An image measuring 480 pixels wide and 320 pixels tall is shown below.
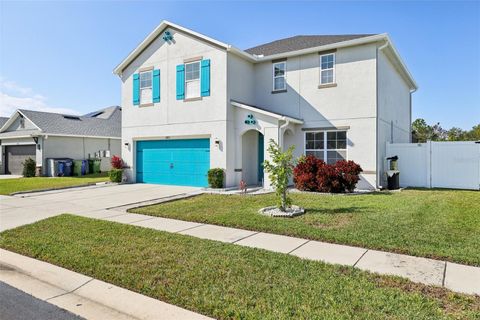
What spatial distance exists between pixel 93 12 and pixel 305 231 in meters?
11.4

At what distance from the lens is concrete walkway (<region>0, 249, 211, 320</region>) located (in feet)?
11.5

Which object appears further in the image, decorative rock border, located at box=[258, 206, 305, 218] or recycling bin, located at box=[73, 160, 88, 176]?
recycling bin, located at box=[73, 160, 88, 176]

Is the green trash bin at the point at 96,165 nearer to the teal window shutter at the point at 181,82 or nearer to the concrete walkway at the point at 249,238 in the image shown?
the concrete walkway at the point at 249,238

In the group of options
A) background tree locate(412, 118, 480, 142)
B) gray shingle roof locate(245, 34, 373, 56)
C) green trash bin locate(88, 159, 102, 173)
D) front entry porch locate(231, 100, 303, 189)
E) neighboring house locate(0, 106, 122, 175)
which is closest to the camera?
front entry porch locate(231, 100, 303, 189)

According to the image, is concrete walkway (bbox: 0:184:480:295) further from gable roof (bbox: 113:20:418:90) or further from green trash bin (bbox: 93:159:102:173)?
green trash bin (bbox: 93:159:102:173)

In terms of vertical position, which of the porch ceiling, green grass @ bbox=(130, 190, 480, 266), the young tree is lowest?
green grass @ bbox=(130, 190, 480, 266)

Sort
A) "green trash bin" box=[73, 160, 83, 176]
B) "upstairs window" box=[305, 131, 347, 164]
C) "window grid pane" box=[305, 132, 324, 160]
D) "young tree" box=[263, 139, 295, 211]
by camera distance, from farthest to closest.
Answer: "green trash bin" box=[73, 160, 83, 176]
"window grid pane" box=[305, 132, 324, 160]
"upstairs window" box=[305, 131, 347, 164]
"young tree" box=[263, 139, 295, 211]

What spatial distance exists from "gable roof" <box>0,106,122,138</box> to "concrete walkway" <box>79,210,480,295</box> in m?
20.6

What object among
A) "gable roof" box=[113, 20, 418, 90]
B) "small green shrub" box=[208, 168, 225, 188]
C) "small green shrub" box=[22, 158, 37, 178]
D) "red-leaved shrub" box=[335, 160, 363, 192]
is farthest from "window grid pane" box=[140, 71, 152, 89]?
"small green shrub" box=[22, 158, 37, 178]

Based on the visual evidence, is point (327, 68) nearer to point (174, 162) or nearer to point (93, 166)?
point (174, 162)

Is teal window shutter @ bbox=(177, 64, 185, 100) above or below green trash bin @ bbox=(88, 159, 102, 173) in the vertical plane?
above

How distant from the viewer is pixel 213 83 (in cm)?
1458

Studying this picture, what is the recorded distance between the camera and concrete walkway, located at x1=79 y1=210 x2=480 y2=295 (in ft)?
14.1

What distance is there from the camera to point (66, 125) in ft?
85.0
